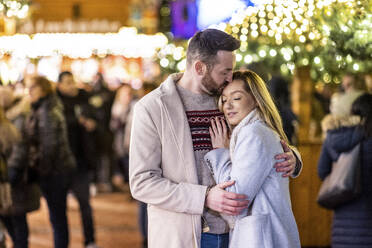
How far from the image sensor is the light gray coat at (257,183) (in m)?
3.24

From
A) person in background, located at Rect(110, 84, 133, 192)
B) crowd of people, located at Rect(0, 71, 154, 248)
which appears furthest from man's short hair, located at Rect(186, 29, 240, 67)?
person in background, located at Rect(110, 84, 133, 192)

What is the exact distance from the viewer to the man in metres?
3.42

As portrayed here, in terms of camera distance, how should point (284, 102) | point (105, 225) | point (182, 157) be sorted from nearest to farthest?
point (182, 157) → point (284, 102) → point (105, 225)

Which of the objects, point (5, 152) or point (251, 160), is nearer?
point (251, 160)

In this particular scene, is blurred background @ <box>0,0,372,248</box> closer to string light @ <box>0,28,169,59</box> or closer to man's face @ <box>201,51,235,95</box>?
string light @ <box>0,28,169,59</box>

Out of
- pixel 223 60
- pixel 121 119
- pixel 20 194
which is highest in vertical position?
pixel 223 60

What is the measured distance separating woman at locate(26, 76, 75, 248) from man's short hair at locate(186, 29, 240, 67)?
3.40 m

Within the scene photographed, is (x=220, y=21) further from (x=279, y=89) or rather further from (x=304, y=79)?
(x=304, y=79)

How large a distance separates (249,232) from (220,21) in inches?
121

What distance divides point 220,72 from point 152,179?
2.13ft

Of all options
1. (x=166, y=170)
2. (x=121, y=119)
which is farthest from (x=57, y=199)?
(x=121, y=119)

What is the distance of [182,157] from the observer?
3459 millimetres

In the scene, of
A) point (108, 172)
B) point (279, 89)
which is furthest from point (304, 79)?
point (108, 172)

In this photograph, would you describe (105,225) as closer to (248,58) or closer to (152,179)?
(248,58)
